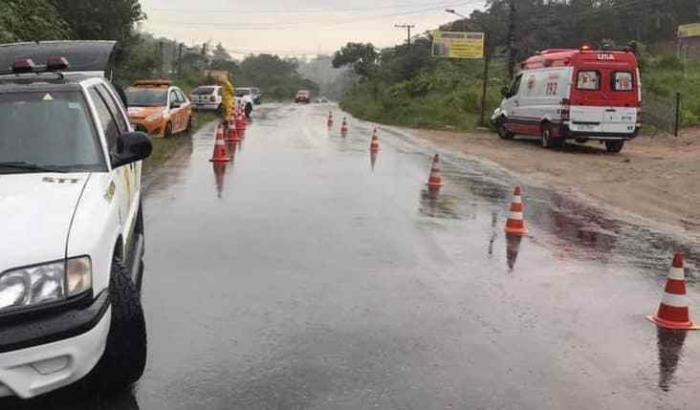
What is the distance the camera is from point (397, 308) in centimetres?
625

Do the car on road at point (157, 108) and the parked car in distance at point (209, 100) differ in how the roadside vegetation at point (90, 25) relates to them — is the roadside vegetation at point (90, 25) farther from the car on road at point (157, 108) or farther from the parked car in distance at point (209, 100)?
the parked car in distance at point (209, 100)

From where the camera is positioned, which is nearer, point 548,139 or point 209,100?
point 548,139

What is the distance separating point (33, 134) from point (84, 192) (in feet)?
3.15

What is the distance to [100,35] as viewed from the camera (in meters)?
31.3

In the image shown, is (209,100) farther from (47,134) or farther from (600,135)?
(47,134)

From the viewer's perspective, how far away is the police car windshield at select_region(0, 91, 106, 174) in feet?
15.6

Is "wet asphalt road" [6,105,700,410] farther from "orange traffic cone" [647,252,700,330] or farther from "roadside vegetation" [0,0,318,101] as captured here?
"roadside vegetation" [0,0,318,101]

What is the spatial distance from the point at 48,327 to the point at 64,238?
430 millimetres

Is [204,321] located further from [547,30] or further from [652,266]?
[547,30]

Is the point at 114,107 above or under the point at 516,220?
above

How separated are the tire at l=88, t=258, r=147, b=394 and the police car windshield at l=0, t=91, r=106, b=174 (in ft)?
2.95

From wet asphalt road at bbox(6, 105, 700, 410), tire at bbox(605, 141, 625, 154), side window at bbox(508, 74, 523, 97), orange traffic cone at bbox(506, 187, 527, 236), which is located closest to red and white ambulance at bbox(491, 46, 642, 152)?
tire at bbox(605, 141, 625, 154)

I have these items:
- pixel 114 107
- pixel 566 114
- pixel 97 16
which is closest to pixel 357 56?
pixel 97 16

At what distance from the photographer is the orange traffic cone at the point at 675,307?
239 inches
